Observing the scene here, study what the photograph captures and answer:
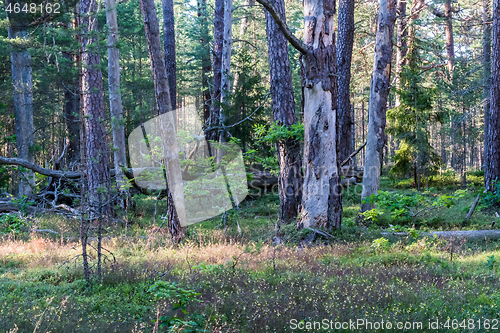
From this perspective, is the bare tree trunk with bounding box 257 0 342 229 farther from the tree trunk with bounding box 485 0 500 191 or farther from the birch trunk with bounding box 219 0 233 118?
the tree trunk with bounding box 485 0 500 191

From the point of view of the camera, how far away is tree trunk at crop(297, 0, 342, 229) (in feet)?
24.7

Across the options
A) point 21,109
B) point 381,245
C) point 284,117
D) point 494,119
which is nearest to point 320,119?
point 284,117

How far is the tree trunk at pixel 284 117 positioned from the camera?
29.3ft

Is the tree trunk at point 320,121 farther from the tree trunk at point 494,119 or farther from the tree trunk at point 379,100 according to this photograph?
the tree trunk at point 494,119

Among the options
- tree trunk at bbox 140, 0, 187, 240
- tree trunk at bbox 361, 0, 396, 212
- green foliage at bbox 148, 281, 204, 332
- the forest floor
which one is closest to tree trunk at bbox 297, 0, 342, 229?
the forest floor

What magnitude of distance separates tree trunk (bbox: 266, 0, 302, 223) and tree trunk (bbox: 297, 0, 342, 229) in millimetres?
978

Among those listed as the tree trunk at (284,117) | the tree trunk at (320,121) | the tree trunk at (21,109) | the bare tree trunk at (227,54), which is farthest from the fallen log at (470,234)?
Answer: the tree trunk at (21,109)

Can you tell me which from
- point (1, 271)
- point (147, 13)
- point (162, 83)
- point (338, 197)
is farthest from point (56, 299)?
point (147, 13)

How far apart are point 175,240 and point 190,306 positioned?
4.35m

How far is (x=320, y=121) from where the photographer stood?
25.1 feet

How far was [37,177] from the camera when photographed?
575 inches

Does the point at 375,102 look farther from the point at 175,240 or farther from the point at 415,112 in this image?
the point at 415,112

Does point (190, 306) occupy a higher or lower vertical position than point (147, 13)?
lower

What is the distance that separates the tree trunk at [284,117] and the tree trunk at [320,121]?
98cm
